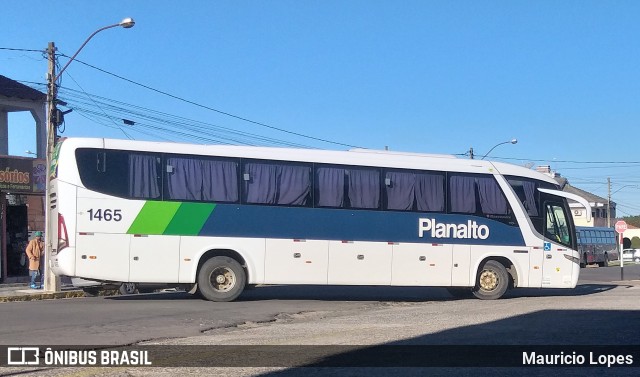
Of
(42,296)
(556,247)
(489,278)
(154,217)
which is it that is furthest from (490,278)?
(42,296)

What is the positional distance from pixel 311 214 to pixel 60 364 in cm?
953

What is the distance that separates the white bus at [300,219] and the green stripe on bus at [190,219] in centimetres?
2

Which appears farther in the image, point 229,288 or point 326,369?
point 229,288

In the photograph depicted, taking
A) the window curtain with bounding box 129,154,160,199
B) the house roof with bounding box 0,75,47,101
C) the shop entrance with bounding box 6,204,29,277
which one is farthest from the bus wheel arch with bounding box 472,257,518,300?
the house roof with bounding box 0,75,47,101

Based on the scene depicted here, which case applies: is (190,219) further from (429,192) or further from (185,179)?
(429,192)

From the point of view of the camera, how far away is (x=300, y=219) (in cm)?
1748

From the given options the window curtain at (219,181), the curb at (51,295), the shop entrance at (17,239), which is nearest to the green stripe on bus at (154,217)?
the window curtain at (219,181)

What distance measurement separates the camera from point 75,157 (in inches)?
629

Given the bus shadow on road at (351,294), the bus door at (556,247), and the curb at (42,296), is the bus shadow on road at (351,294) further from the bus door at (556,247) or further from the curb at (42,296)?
the curb at (42,296)

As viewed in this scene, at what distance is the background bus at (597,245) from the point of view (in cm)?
4991

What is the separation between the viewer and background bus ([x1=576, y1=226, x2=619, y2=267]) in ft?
164

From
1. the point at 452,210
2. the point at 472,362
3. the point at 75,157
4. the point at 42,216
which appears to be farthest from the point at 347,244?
the point at 42,216

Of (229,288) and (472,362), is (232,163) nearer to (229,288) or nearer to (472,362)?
(229,288)

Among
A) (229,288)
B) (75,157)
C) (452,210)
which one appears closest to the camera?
(75,157)
